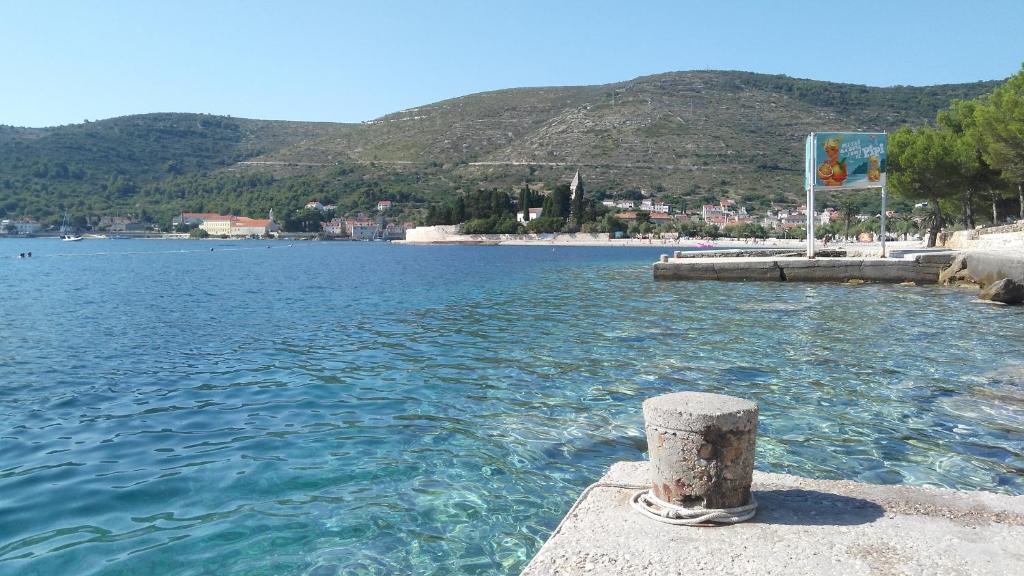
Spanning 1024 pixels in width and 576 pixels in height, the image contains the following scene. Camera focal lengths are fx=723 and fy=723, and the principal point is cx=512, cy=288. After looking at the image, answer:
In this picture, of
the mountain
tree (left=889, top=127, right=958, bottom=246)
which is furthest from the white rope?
the mountain

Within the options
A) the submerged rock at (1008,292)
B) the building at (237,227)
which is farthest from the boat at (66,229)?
the submerged rock at (1008,292)

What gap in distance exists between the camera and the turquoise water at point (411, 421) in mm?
5371

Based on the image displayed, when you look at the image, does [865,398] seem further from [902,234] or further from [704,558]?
[902,234]

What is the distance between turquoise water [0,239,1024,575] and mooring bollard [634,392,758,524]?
123cm

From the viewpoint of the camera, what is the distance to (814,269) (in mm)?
31703

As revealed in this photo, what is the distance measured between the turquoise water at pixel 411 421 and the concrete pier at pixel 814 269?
12.5 metres

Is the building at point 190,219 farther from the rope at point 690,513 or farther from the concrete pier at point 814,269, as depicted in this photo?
the rope at point 690,513

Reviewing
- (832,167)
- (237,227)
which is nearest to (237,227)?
(237,227)

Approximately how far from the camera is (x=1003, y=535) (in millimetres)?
4125

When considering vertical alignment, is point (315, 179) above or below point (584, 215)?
above

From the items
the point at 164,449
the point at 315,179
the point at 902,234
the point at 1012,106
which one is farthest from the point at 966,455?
the point at 315,179

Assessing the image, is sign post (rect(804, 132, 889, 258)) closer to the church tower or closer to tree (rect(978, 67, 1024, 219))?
tree (rect(978, 67, 1024, 219))

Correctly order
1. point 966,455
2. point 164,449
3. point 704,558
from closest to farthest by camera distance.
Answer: point 704,558 → point 966,455 → point 164,449

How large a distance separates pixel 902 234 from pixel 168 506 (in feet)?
383
